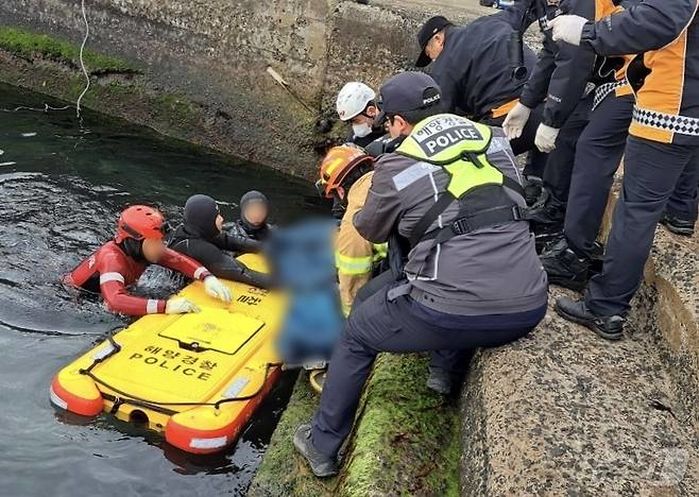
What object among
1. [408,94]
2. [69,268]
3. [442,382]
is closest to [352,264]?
[442,382]

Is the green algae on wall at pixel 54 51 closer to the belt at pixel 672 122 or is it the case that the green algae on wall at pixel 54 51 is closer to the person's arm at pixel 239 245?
the person's arm at pixel 239 245

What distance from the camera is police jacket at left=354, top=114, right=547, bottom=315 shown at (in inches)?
133

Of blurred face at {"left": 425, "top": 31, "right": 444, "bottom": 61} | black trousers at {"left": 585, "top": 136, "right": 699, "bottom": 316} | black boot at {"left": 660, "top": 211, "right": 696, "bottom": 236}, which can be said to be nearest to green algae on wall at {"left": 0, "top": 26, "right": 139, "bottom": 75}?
blurred face at {"left": 425, "top": 31, "right": 444, "bottom": 61}

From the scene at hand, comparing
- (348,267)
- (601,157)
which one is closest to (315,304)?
(348,267)

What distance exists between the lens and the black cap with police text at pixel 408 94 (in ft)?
12.4

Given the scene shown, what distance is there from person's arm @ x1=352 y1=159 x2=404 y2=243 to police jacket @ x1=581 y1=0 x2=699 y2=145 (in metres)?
1.02

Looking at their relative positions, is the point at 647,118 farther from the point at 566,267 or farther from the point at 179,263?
the point at 179,263

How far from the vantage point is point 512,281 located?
11.2 ft

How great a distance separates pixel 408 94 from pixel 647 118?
1.08m

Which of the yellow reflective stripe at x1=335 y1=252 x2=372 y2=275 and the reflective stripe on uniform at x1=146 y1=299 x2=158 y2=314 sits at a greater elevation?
the yellow reflective stripe at x1=335 y1=252 x2=372 y2=275

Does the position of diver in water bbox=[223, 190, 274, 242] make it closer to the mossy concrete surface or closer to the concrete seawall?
the concrete seawall

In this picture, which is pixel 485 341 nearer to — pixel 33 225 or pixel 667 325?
pixel 667 325

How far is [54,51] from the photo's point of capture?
10672 millimetres

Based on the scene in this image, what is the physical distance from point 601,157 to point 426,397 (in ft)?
5.08
